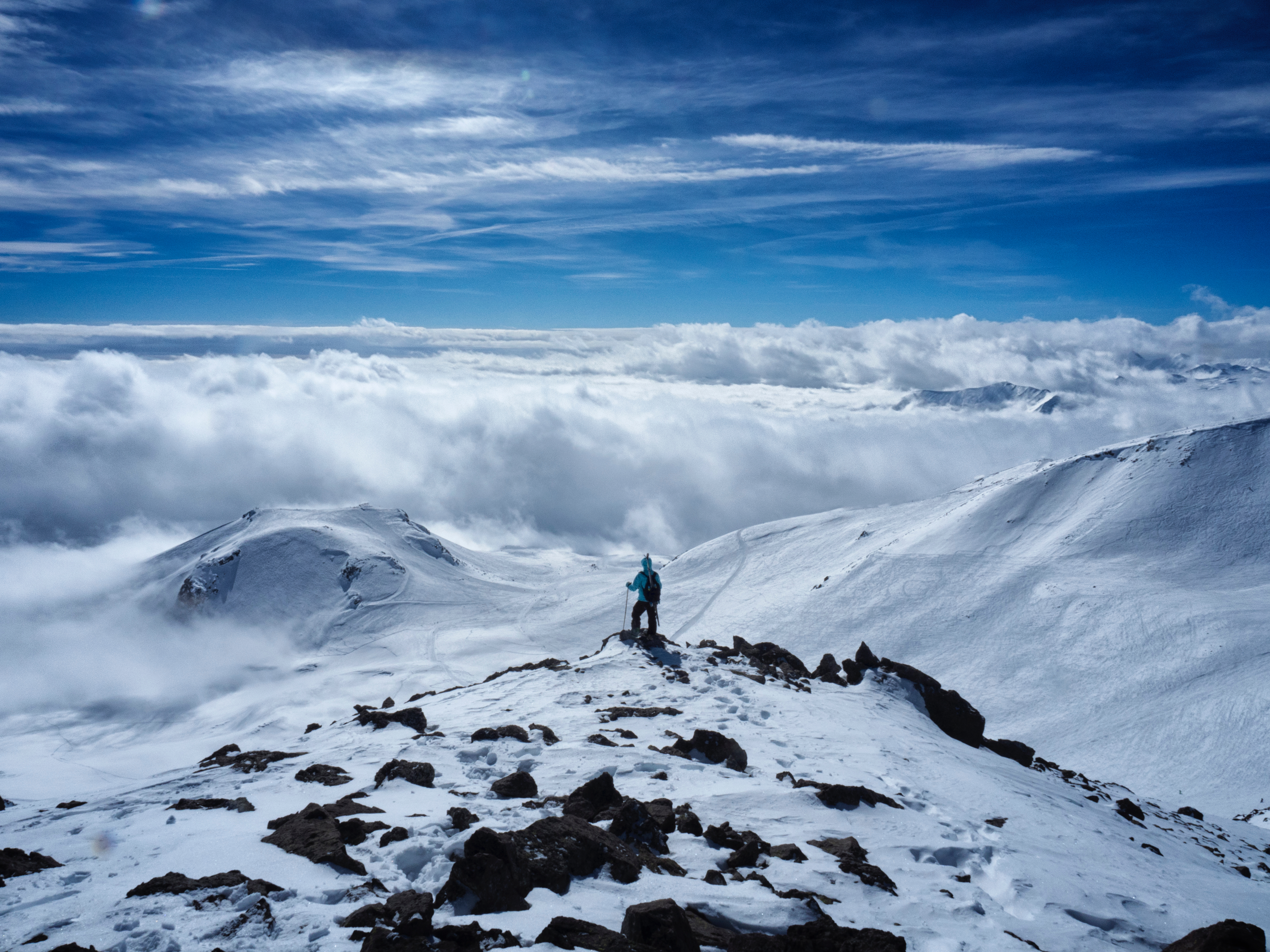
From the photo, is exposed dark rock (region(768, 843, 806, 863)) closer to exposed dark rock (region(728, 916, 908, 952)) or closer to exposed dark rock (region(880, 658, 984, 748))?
exposed dark rock (region(728, 916, 908, 952))

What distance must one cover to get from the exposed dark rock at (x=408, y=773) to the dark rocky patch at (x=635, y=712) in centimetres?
510

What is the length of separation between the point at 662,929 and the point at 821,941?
1.66 meters

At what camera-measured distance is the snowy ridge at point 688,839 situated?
6.74 meters

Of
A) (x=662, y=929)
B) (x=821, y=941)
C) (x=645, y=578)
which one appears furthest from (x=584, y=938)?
(x=645, y=578)

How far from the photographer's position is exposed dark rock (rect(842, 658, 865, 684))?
853 inches

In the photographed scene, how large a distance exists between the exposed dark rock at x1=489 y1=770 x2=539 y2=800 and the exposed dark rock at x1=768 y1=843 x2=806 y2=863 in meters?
3.73

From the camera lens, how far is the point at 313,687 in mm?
62844

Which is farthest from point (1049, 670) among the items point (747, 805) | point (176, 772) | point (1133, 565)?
point (176, 772)

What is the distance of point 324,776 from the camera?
1134cm

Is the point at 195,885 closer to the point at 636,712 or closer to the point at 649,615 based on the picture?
the point at 636,712

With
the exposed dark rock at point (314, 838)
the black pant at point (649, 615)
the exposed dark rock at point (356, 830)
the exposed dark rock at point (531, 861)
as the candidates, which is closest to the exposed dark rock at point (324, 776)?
the exposed dark rock at point (314, 838)

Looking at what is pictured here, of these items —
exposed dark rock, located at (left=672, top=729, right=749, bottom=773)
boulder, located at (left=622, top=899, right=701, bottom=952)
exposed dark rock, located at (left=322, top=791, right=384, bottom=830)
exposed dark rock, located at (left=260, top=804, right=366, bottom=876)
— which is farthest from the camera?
exposed dark rock, located at (left=672, top=729, right=749, bottom=773)

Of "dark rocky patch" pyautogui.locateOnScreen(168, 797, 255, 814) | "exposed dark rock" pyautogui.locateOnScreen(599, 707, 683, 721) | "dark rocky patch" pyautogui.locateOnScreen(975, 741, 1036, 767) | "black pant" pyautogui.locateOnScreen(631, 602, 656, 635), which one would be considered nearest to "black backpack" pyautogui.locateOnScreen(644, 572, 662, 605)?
"black pant" pyautogui.locateOnScreen(631, 602, 656, 635)

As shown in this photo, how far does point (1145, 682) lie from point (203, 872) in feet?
139
